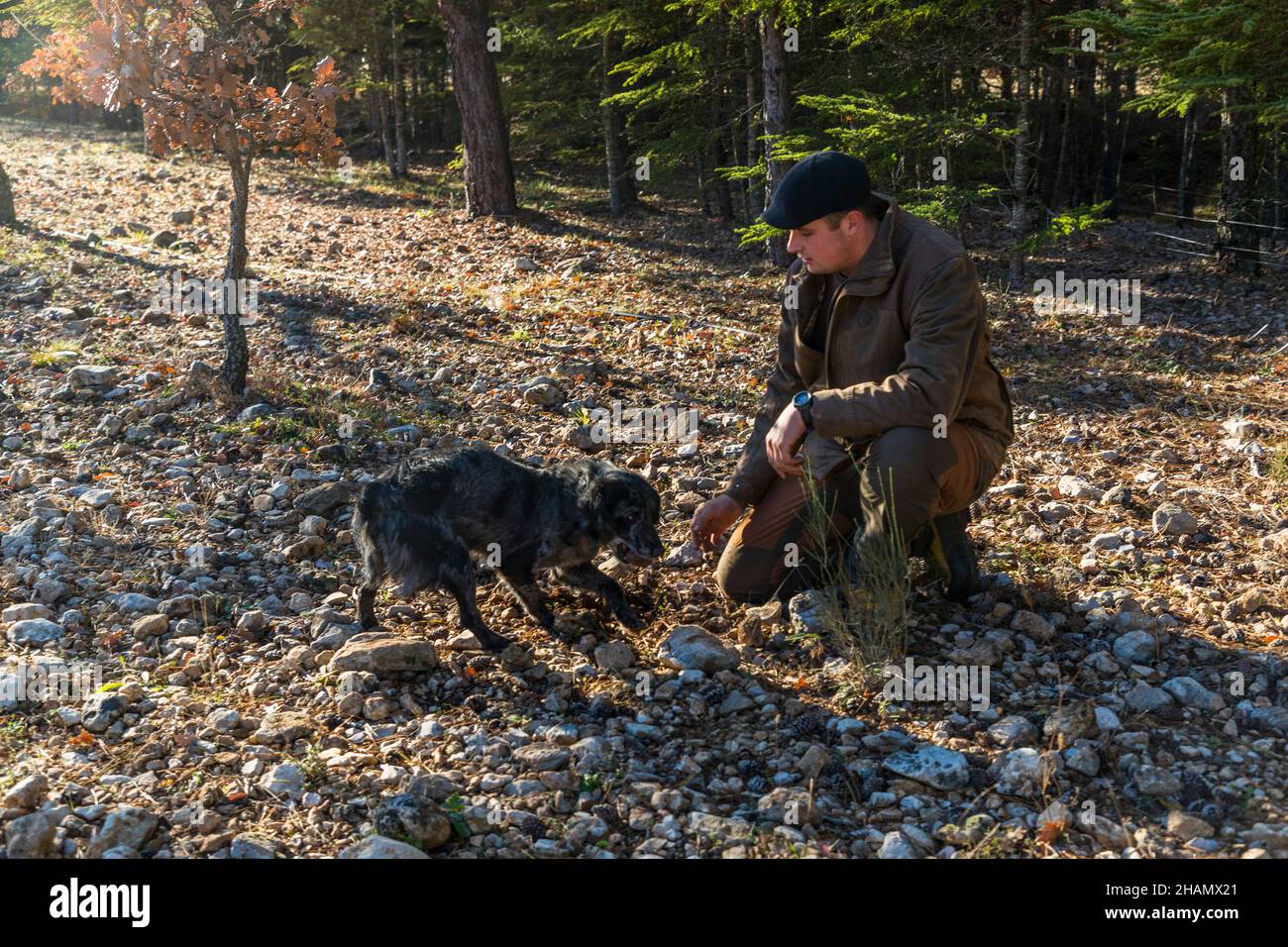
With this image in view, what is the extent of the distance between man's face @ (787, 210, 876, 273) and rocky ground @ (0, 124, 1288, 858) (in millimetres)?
1792

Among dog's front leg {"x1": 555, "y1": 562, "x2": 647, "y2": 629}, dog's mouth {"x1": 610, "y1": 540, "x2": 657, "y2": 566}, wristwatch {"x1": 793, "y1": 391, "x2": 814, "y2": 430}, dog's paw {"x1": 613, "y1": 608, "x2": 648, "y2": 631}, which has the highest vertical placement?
wristwatch {"x1": 793, "y1": 391, "x2": 814, "y2": 430}

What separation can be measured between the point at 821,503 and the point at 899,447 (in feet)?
1.54

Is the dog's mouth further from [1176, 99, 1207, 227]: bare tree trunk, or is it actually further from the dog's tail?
[1176, 99, 1207, 227]: bare tree trunk

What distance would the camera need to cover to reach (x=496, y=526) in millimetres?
5859

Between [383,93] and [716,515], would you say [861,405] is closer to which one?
[716,515]

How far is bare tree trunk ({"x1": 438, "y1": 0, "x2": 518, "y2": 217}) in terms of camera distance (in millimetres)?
16938

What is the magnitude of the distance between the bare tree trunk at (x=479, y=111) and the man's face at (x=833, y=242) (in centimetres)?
1330

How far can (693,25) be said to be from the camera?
16641 mm

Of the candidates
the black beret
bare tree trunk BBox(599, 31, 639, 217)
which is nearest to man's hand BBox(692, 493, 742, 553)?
the black beret

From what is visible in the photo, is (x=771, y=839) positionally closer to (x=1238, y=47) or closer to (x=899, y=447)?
(x=899, y=447)

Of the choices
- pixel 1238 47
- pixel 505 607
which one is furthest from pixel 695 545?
pixel 1238 47

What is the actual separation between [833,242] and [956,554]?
178 cm

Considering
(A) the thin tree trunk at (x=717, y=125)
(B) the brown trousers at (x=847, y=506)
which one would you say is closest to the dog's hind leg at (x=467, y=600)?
(B) the brown trousers at (x=847, y=506)

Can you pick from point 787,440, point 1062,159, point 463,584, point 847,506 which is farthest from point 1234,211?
point 463,584
